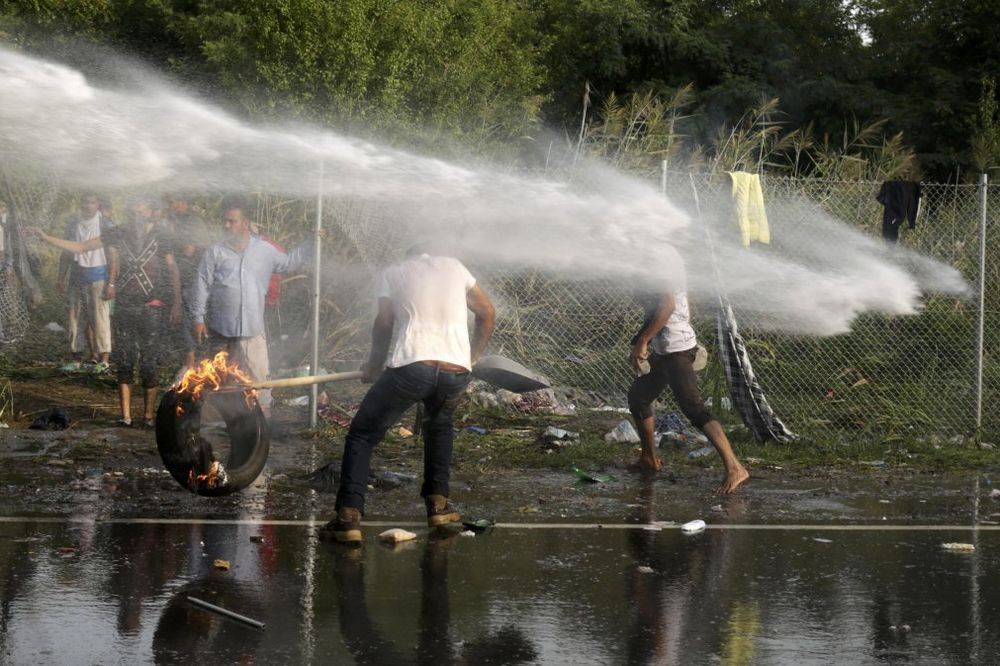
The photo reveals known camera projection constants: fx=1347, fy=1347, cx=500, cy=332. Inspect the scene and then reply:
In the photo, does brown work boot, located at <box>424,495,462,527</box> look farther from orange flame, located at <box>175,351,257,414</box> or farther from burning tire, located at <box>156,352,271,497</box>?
orange flame, located at <box>175,351,257,414</box>

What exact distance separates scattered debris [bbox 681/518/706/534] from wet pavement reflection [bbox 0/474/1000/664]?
0.08 meters

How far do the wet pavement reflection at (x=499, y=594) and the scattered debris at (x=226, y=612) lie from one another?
0.09ft

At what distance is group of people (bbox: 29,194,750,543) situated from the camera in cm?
751

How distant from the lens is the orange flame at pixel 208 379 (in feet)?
25.6

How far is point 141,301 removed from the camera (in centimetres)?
1115

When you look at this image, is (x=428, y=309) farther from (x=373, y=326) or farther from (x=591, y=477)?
(x=591, y=477)

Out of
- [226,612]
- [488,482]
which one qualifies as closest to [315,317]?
[488,482]

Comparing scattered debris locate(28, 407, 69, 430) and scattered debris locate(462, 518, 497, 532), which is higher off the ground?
scattered debris locate(28, 407, 69, 430)

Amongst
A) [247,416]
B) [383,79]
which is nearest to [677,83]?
[383,79]

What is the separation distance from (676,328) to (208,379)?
11.6 ft

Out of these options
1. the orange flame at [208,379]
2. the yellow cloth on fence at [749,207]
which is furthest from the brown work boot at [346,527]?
the yellow cloth on fence at [749,207]

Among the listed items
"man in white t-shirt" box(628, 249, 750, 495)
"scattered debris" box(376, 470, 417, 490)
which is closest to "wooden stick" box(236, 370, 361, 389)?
"scattered debris" box(376, 470, 417, 490)

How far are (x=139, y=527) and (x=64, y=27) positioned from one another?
21935 mm

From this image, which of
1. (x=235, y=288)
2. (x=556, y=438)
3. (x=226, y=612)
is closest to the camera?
(x=226, y=612)
